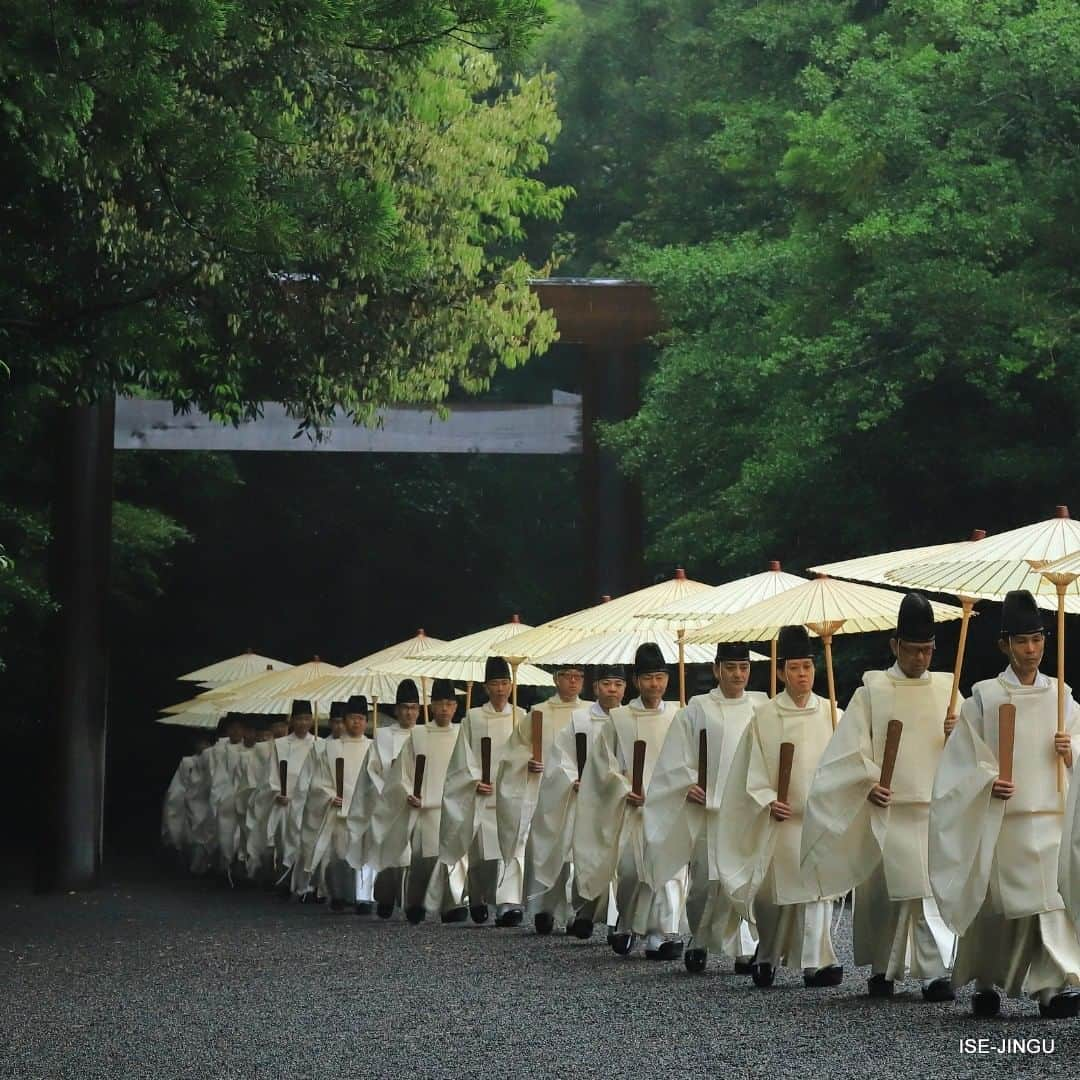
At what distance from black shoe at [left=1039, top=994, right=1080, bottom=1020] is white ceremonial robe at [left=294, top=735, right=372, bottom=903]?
34.6 ft

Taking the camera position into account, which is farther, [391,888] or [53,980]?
[391,888]

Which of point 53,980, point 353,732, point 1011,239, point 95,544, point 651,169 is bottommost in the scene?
point 53,980

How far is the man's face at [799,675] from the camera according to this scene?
1066 centimetres

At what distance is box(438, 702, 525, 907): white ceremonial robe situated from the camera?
606 inches

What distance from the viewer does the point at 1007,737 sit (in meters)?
8.55

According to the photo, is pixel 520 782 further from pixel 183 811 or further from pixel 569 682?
pixel 183 811

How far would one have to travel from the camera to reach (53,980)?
463 inches

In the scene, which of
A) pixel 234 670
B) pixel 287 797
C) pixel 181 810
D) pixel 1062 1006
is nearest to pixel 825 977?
pixel 1062 1006

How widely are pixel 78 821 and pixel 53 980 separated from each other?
7.98 m

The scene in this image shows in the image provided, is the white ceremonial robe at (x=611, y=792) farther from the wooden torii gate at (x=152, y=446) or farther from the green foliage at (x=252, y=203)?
the wooden torii gate at (x=152, y=446)

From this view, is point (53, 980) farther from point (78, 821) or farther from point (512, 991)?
point (78, 821)

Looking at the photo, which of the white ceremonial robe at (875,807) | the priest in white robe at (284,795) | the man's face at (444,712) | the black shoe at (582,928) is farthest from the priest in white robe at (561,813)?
the priest in white robe at (284,795)

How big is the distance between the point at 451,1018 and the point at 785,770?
7.95ft

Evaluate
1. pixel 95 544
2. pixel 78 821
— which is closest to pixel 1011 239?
pixel 95 544
